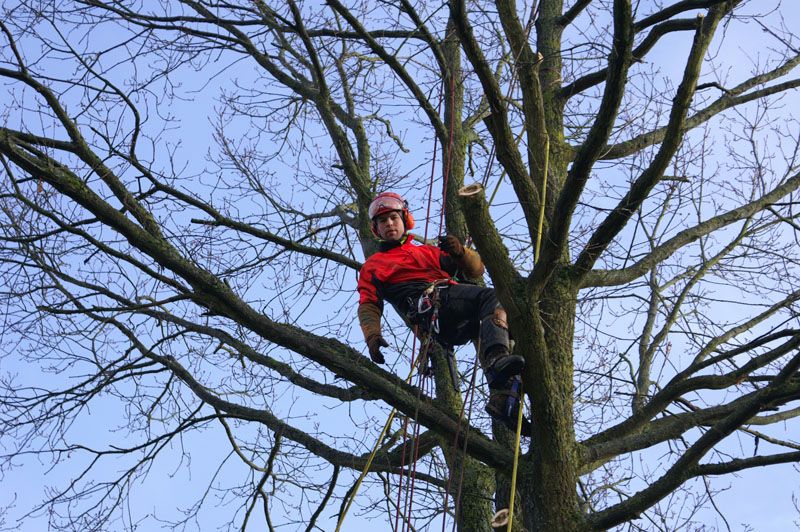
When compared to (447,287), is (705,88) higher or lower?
higher

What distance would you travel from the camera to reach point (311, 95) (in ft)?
23.8

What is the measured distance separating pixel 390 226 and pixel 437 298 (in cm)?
75

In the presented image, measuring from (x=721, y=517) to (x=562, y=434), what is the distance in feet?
4.43

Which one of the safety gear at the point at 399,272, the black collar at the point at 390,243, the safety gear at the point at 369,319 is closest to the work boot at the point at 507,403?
the safety gear at the point at 369,319

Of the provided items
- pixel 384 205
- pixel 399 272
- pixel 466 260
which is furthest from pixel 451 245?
pixel 384 205

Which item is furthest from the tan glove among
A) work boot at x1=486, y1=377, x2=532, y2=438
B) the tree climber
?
work boot at x1=486, y1=377, x2=532, y2=438

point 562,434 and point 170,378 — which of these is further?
point 170,378

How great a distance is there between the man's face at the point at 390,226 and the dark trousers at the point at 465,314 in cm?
64

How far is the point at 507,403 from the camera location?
4625 millimetres

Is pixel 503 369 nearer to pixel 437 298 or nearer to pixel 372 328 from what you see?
pixel 437 298

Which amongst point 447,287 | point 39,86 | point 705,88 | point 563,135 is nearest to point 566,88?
point 563,135

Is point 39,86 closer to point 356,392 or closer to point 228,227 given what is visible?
point 228,227

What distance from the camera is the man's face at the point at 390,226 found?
19.0ft

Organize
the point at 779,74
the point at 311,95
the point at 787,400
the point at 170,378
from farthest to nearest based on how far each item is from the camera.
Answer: the point at 311,95
the point at 170,378
the point at 779,74
the point at 787,400
